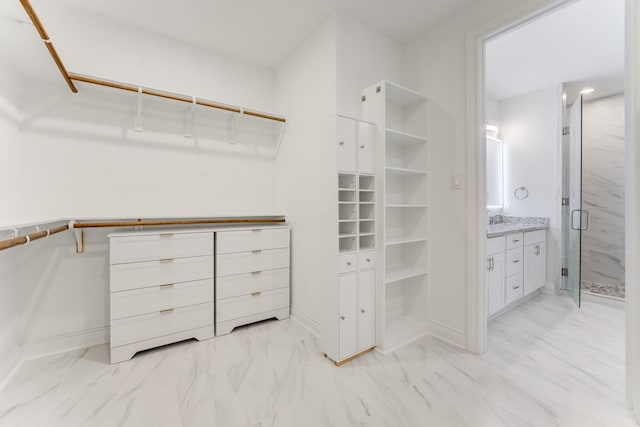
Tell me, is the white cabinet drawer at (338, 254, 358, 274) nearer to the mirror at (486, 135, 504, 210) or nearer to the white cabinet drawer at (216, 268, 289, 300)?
the white cabinet drawer at (216, 268, 289, 300)

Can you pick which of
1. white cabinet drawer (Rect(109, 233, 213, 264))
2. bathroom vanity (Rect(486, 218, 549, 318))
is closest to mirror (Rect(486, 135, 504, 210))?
bathroom vanity (Rect(486, 218, 549, 318))

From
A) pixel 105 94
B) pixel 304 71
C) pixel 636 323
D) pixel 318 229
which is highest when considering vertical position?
pixel 304 71

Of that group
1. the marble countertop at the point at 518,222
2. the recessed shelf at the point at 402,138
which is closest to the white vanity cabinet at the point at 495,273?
the marble countertop at the point at 518,222

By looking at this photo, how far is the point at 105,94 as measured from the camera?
216cm

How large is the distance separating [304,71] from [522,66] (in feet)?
8.33

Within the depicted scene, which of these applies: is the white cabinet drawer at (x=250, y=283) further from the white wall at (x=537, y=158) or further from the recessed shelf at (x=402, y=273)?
the white wall at (x=537, y=158)

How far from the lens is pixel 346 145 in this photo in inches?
74.7

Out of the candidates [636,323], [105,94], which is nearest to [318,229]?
[636,323]

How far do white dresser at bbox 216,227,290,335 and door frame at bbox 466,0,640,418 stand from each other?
163 centimetres

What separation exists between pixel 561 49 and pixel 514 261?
87.3 inches

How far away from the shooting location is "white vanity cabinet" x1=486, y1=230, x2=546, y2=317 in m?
2.51

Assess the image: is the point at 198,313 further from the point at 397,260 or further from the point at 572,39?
the point at 572,39

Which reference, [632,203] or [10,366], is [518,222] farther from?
[10,366]

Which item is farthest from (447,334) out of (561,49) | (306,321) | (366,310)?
(561,49)
